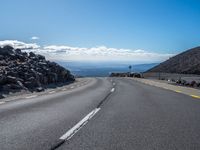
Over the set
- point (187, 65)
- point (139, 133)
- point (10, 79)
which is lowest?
point (139, 133)

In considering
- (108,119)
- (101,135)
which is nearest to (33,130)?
(101,135)

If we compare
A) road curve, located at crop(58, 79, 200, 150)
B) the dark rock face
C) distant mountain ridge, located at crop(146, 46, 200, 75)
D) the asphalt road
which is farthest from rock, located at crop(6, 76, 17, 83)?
distant mountain ridge, located at crop(146, 46, 200, 75)

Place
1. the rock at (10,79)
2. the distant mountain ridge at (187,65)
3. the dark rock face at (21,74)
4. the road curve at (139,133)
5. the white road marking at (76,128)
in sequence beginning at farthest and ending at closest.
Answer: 1. the distant mountain ridge at (187,65)
2. the rock at (10,79)
3. the dark rock face at (21,74)
4. the white road marking at (76,128)
5. the road curve at (139,133)

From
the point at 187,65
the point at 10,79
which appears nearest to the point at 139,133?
the point at 10,79

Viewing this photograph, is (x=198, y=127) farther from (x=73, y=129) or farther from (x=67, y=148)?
(x=67, y=148)

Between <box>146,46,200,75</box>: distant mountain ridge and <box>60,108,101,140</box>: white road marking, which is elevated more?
<box>146,46,200,75</box>: distant mountain ridge

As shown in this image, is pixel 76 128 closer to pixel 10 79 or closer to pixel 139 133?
pixel 139 133

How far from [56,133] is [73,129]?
572mm

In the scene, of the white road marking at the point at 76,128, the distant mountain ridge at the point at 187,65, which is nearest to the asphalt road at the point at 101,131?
the white road marking at the point at 76,128

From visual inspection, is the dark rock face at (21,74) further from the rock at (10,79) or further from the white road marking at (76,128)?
the white road marking at (76,128)

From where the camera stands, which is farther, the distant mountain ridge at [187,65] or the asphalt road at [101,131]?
the distant mountain ridge at [187,65]

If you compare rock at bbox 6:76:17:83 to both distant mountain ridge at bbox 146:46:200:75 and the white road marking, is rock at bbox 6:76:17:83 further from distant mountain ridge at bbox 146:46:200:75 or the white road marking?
distant mountain ridge at bbox 146:46:200:75

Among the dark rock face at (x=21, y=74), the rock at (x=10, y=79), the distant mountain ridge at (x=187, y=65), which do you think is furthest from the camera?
the distant mountain ridge at (x=187, y=65)

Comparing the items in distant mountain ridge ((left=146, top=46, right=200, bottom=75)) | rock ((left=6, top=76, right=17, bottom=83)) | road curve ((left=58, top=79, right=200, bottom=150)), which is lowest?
road curve ((left=58, top=79, right=200, bottom=150))
